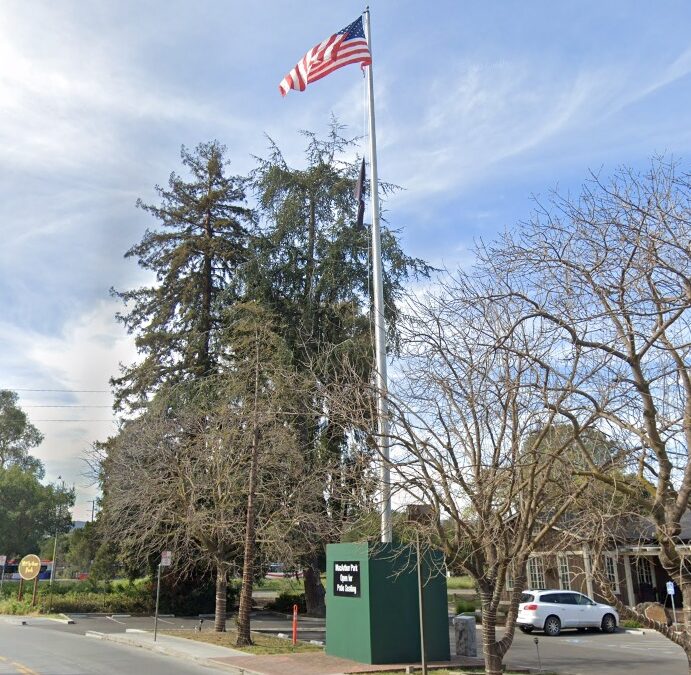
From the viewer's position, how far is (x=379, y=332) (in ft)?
50.8

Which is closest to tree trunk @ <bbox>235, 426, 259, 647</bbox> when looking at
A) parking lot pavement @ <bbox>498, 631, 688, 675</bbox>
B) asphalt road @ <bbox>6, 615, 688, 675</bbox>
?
asphalt road @ <bbox>6, 615, 688, 675</bbox>

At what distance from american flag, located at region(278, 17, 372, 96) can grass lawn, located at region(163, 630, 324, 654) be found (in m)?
Result: 15.5

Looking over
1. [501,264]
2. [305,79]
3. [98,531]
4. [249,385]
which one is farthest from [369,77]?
[98,531]

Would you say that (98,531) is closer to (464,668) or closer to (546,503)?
(464,668)

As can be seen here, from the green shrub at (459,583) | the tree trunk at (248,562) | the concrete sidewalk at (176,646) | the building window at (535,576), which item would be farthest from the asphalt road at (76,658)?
the green shrub at (459,583)

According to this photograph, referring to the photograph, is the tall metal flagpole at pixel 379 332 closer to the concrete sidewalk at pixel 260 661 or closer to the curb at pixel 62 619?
the concrete sidewalk at pixel 260 661

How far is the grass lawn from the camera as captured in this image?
18891mm

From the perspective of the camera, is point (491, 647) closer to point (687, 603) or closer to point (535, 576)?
point (687, 603)

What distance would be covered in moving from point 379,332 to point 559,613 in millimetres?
15608

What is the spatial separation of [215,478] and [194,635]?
5.15 metres

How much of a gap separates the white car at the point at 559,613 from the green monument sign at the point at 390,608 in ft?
29.7

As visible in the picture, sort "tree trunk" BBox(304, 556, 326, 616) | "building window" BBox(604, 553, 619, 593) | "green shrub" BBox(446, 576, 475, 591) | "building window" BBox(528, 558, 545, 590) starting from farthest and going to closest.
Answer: "green shrub" BBox(446, 576, 475, 591), "building window" BBox(528, 558, 545, 590), "tree trunk" BBox(304, 556, 326, 616), "building window" BBox(604, 553, 619, 593)

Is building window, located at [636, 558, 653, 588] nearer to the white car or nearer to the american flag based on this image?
the white car

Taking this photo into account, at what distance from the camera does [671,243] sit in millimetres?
7375
